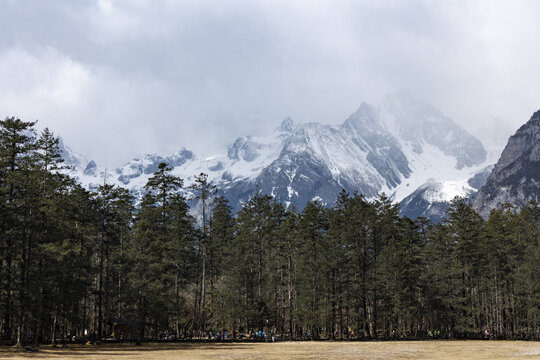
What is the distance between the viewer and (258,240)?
233 feet

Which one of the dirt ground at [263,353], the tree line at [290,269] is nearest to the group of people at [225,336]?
the tree line at [290,269]

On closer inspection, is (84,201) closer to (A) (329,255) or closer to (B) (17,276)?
(B) (17,276)

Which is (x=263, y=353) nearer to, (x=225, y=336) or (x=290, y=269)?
(x=225, y=336)

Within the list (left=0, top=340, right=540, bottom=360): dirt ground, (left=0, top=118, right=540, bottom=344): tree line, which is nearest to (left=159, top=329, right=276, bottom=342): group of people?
(left=0, top=118, right=540, bottom=344): tree line

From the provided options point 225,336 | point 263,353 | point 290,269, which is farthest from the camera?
point 290,269

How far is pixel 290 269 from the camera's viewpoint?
6831 cm

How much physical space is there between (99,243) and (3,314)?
53.6 ft

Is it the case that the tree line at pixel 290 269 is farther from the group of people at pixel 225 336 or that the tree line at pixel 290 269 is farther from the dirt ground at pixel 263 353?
the dirt ground at pixel 263 353

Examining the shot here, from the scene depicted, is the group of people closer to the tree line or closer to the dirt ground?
the tree line

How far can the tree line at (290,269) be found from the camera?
4947 cm

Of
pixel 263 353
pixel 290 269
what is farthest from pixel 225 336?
pixel 263 353

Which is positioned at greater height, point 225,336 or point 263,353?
point 263,353

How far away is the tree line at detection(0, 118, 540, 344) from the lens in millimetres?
49469

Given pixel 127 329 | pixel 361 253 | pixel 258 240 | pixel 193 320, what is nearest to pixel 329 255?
pixel 361 253
